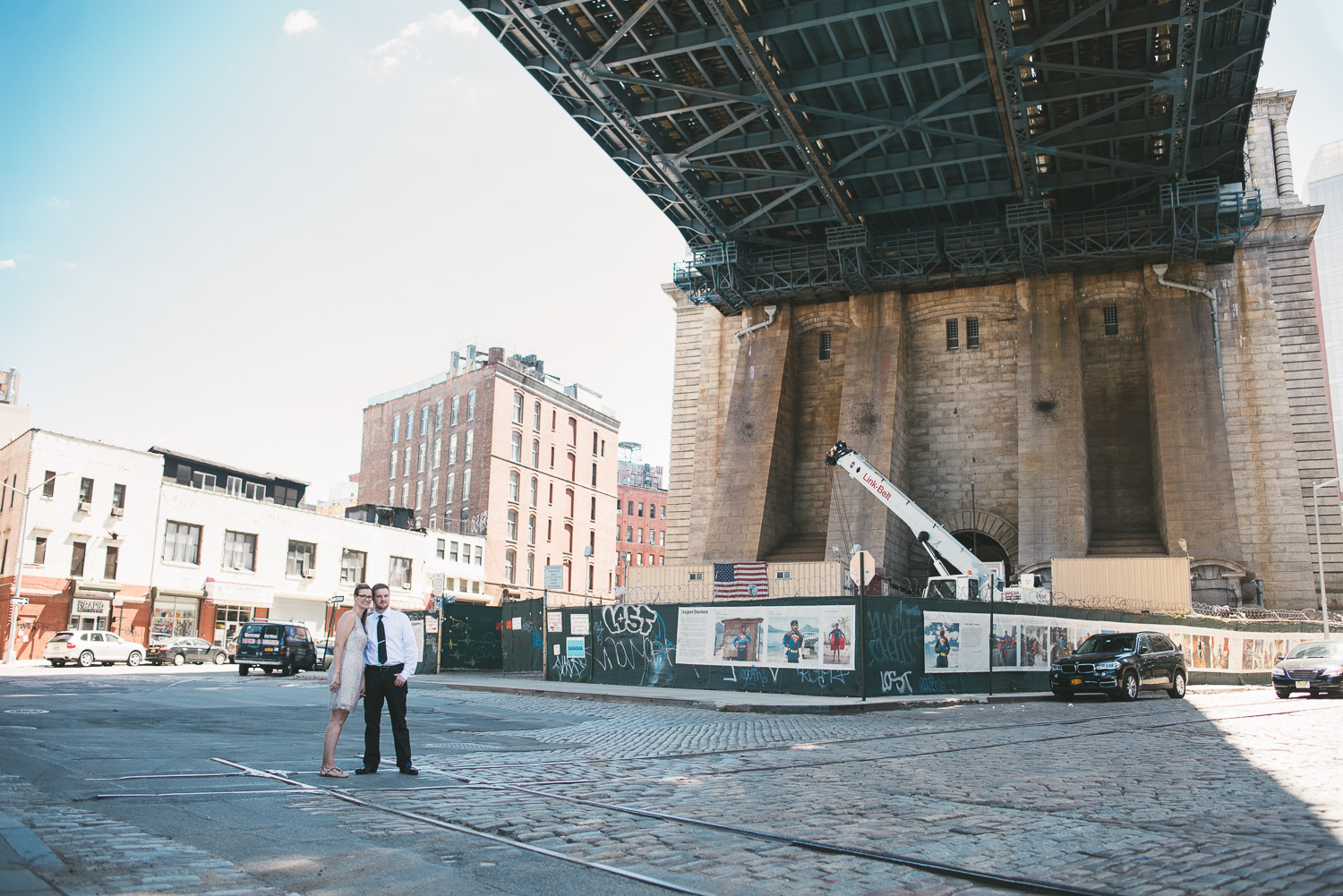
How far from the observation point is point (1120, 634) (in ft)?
71.7

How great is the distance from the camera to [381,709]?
8094mm

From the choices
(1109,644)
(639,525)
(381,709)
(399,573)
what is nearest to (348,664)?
(381,709)

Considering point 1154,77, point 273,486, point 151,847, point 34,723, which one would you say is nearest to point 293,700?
point 34,723

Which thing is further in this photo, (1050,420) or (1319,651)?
(1050,420)

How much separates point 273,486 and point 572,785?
2089 inches

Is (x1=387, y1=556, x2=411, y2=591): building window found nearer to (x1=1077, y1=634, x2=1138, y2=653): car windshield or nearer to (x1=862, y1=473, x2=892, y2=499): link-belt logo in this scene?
(x1=862, y1=473, x2=892, y2=499): link-belt logo

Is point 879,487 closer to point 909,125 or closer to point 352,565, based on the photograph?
point 909,125

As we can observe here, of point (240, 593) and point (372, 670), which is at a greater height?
point (240, 593)

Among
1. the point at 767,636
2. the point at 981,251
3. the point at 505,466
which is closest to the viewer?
the point at 767,636

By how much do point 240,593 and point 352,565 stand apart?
23.6 feet

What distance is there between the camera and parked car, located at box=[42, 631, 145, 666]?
33.6 meters

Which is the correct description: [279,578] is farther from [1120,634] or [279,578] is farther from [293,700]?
[1120,634]

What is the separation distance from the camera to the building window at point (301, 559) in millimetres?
49594

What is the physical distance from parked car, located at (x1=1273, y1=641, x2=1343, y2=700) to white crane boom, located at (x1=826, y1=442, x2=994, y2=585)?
7.47m
